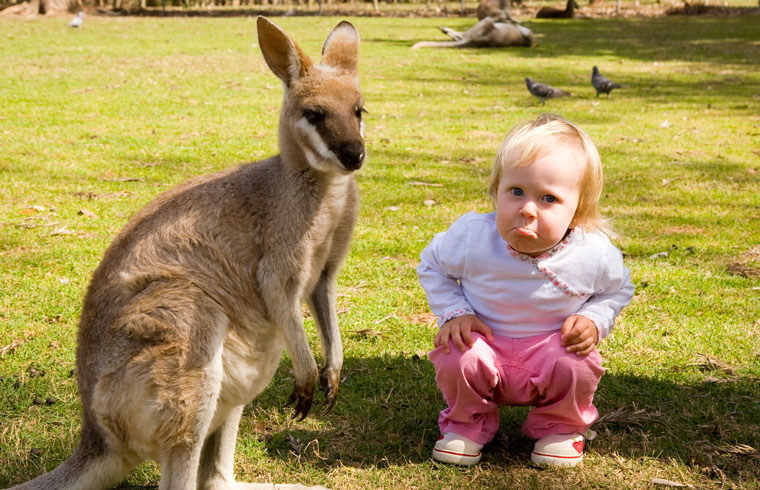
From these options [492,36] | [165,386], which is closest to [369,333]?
[165,386]

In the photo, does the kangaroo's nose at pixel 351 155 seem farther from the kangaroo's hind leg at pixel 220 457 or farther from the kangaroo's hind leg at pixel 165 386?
the kangaroo's hind leg at pixel 220 457

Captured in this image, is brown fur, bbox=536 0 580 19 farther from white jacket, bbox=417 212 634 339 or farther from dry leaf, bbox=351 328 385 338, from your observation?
white jacket, bbox=417 212 634 339

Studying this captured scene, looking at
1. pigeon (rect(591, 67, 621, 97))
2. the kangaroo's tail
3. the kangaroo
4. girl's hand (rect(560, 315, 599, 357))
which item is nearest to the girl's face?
girl's hand (rect(560, 315, 599, 357))

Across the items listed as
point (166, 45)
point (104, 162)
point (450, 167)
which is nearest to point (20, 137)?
point (104, 162)

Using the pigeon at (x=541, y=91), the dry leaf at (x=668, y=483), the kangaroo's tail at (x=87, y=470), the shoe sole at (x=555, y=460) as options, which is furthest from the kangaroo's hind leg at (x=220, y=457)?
the pigeon at (x=541, y=91)

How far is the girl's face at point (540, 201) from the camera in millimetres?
2254

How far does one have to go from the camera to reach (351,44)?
2447mm

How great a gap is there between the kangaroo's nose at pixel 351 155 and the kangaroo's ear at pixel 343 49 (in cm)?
38

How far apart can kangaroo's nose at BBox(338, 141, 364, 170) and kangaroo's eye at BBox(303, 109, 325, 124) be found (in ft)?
0.43

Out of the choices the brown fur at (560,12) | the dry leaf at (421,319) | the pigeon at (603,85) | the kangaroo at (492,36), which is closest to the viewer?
the dry leaf at (421,319)

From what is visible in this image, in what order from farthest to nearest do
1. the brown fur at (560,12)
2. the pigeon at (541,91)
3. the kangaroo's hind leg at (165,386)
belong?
1. the brown fur at (560,12)
2. the pigeon at (541,91)
3. the kangaroo's hind leg at (165,386)

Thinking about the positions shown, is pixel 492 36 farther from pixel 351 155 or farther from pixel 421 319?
pixel 351 155

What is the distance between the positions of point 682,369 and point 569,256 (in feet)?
3.03

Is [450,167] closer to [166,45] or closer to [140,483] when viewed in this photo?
[140,483]
